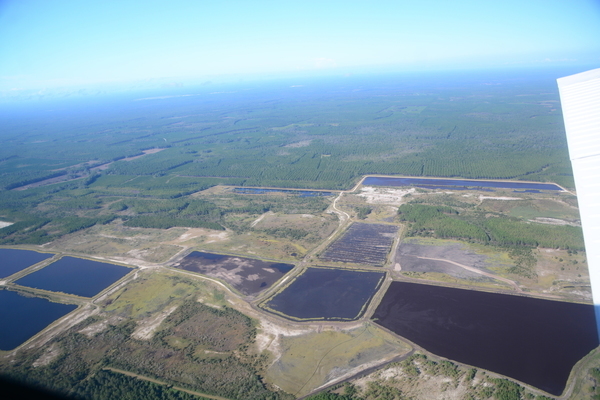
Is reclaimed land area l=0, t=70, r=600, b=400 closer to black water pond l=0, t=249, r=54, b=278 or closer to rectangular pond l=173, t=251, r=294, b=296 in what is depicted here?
rectangular pond l=173, t=251, r=294, b=296

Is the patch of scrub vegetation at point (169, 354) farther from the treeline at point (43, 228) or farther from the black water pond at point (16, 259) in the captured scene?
the treeline at point (43, 228)

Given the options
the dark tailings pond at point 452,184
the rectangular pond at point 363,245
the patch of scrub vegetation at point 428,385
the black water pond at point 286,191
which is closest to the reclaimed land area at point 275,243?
the patch of scrub vegetation at point 428,385

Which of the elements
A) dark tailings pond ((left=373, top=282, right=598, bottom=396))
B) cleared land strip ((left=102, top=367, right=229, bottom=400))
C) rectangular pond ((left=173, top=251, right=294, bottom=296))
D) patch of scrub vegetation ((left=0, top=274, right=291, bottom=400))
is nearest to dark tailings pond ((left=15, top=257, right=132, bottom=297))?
patch of scrub vegetation ((left=0, top=274, right=291, bottom=400))

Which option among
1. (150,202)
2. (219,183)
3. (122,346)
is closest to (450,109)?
(219,183)

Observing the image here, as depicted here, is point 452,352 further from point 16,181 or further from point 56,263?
point 16,181

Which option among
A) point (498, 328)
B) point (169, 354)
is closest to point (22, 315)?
point (169, 354)

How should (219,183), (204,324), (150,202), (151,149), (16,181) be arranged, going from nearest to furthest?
(204,324) → (150,202) → (219,183) → (16,181) → (151,149)

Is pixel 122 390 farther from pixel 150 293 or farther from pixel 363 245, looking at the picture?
pixel 363 245
